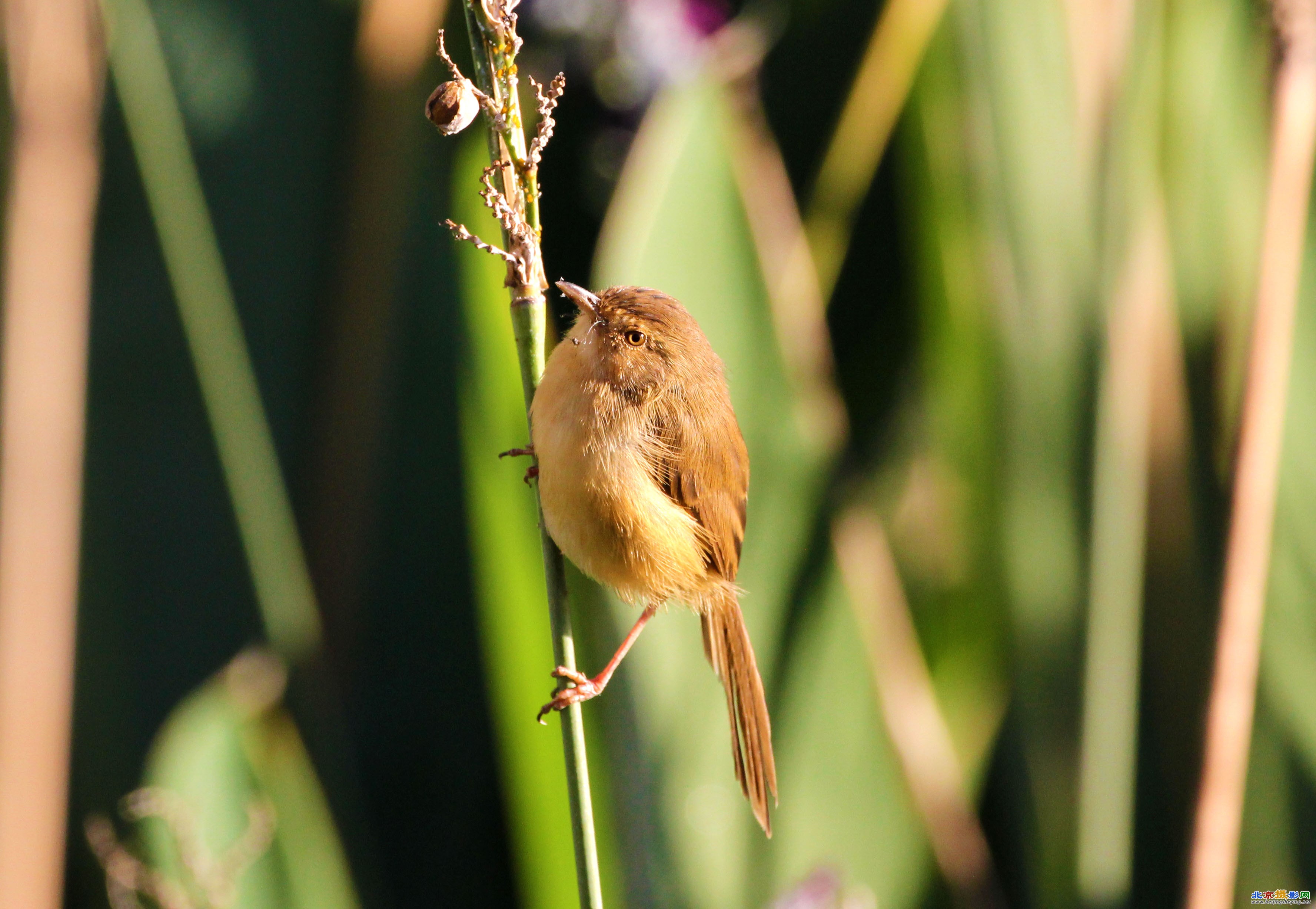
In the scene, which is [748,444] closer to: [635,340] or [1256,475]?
[635,340]

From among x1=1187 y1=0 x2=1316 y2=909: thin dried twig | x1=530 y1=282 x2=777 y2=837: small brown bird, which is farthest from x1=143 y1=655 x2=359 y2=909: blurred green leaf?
x1=1187 y1=0 x2=1316 y2=909: thin dried twig

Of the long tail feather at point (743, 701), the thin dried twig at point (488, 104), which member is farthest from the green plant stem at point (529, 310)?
→ the long tail feather at point (743, 701)

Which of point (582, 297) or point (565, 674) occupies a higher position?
point (582, 297)

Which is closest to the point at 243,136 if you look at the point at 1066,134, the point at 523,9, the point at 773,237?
the point at 523,9

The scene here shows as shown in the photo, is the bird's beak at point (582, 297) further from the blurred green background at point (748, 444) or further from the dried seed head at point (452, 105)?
the dried seed head at point (452, 105)

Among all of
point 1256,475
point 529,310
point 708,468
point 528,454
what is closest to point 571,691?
point 529,310

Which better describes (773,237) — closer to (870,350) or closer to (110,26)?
(870,350)
